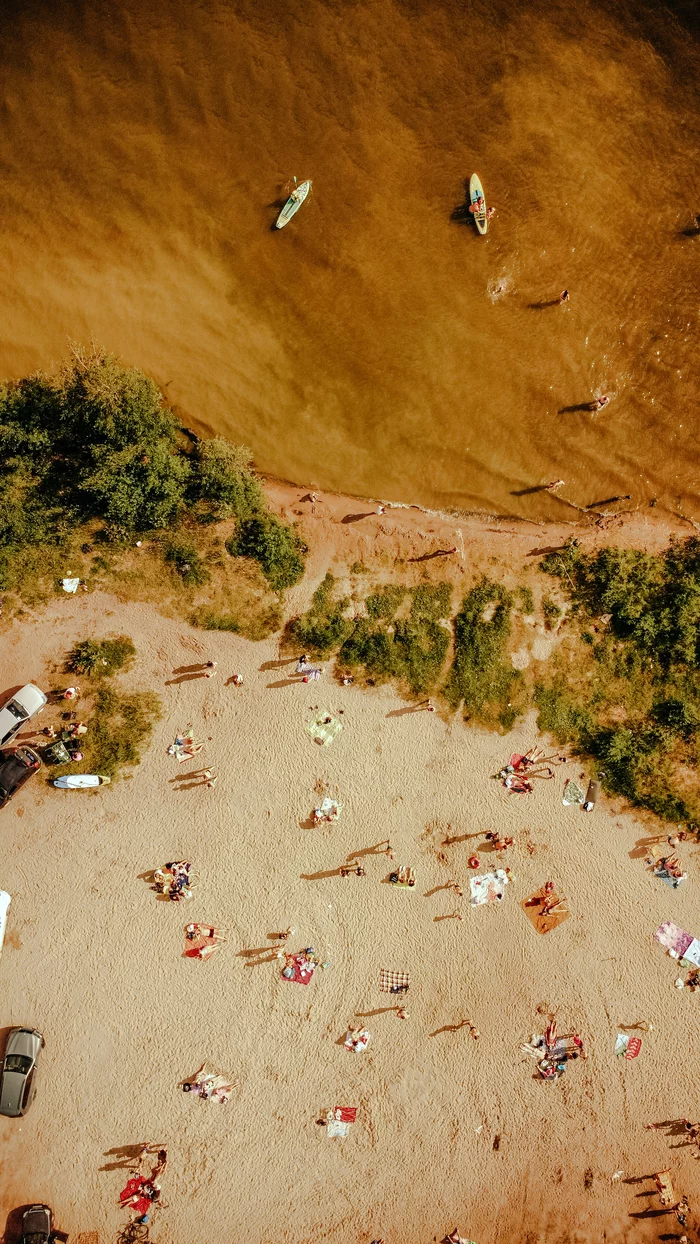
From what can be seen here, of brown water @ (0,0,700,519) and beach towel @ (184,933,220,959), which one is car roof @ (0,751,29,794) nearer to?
beach towel @ (184,933,220,959)

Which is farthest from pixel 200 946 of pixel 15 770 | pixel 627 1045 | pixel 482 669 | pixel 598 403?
pixel 598 403

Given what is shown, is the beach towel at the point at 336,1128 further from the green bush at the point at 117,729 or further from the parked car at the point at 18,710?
the parked car at the point at 18,710

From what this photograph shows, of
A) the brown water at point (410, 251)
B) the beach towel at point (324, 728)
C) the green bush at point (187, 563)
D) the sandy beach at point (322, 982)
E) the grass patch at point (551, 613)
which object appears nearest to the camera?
the sandy beach at point (322, 982)

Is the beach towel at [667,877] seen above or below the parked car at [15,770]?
below

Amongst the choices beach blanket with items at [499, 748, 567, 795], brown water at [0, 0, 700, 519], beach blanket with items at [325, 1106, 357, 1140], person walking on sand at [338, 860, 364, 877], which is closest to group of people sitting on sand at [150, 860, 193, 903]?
person walking on sand at [338, 860, 364, 877]

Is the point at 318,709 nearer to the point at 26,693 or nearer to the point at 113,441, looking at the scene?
the point at 26,693

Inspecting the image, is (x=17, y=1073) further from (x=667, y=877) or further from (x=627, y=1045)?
(x=667, y=877)

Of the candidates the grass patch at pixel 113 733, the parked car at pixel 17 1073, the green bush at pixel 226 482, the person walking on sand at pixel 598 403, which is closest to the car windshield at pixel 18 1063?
the parked car at pixel 17 1073
